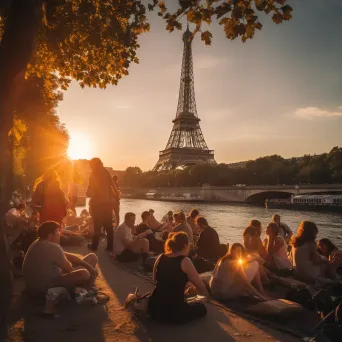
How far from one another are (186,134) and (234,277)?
335ft

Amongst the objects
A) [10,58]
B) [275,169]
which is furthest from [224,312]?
[275,169]

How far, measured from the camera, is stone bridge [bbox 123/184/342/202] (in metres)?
63.0

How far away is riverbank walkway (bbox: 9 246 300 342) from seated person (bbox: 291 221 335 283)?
6.31ft

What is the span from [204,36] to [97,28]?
117 inches

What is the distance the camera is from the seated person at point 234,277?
17.7ft

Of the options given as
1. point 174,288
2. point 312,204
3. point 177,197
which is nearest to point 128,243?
point 174,288

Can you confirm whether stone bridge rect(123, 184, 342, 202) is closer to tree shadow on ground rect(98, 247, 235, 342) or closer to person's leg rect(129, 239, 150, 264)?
person's leg rect(129, 239, 150, 264)

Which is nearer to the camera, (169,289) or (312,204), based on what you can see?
(169,289)

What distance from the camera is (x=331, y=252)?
6895 mm

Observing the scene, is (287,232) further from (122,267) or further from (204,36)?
(204,36)

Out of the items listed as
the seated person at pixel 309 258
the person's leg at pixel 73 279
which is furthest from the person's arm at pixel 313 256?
the person's leg at pixel 73 279

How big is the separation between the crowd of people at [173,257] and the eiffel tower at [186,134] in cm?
9455

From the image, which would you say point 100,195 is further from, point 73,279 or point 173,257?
point 173,257

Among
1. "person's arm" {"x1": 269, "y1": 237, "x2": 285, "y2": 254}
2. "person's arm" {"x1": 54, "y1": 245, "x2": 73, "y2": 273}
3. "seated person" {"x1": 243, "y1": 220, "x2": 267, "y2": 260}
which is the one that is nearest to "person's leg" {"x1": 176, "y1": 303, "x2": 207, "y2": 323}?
"person's arm" {"x1": 54, "y1": 245, "x2": 73, "y2": 273}
